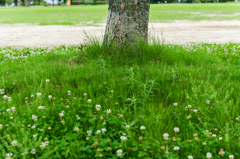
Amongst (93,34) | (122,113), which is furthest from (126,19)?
(93,34)

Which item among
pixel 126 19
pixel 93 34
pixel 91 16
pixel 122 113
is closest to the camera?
pixel 122 113

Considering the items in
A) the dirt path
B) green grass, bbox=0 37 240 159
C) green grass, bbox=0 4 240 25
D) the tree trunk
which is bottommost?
green grass, bbox=0 37 240 159

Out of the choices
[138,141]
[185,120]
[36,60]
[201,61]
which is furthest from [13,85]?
[201,61]

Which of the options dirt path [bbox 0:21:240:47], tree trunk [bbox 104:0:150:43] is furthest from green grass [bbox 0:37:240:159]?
dirt path [bbox 0:21:240:47]

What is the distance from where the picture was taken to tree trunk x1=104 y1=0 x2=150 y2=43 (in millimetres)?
4855

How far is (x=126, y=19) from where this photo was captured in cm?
489

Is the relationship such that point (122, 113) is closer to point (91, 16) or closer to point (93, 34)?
point (93, 34)

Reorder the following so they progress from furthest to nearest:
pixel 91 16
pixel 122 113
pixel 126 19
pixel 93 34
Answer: pixel 91 16 < pixel 93 34 < pixel 126 19 < pixel 122 113

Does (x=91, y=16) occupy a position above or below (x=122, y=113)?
above

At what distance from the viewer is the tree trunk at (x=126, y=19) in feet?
15.9

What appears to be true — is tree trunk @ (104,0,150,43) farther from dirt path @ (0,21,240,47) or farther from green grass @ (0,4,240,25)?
green grass @ (0,4,240,25)

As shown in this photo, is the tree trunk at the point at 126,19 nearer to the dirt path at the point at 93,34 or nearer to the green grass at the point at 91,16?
the dirt path at the point at 93,34

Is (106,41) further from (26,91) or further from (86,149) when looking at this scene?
(86,149)

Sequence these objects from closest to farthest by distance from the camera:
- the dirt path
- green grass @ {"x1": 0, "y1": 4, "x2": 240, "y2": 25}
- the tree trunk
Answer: the tree trunk
the dirt path
green grass @ {"x1": 0, "y1": 4, "x2": 240, "y2": 25}
